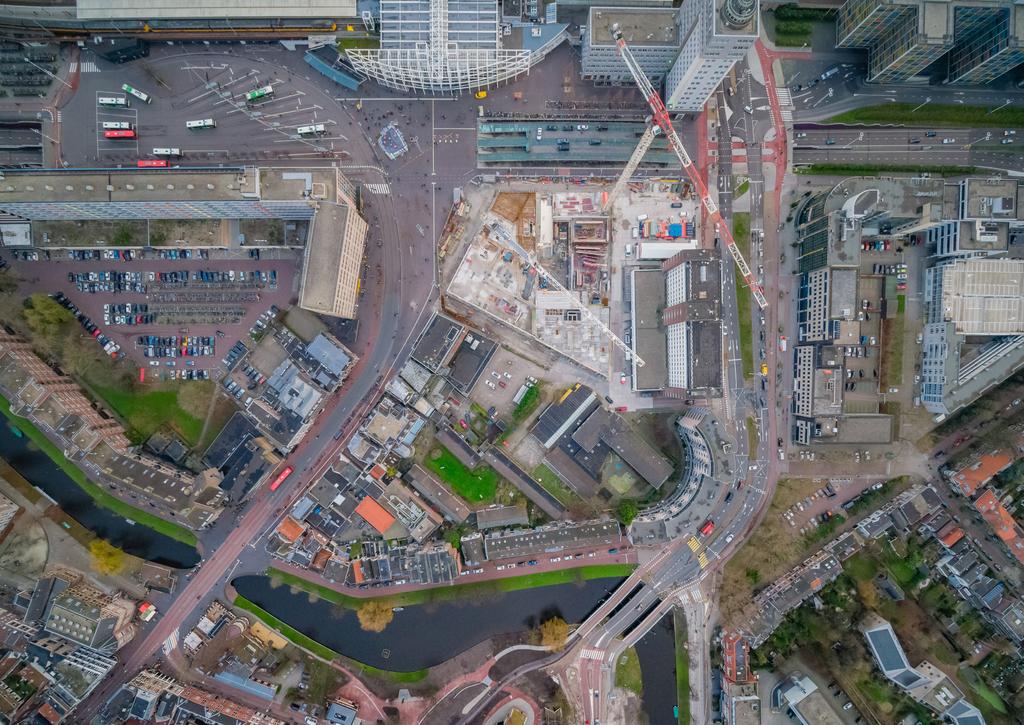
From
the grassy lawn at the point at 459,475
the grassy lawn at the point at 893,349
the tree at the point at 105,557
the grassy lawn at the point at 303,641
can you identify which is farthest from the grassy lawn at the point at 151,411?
the grassy lawn at the point at 893,349

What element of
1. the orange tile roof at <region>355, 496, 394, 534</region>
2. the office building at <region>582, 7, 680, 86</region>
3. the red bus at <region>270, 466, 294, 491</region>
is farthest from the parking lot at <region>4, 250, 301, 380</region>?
the office building at <region>582, 7, 680, 86</region>

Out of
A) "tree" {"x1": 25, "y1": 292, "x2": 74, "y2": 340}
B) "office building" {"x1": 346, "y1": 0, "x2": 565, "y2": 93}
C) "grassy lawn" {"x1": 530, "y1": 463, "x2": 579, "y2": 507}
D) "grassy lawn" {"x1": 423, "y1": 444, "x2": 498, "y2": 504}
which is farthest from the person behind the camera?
"grassy lawn" {"x1": 530, "y1": 463, "x2": 579, "y2": 507}

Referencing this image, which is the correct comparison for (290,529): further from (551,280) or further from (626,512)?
(551,280)

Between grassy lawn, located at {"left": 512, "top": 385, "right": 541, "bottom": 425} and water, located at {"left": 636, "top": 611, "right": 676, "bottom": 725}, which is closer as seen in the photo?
grassy lawn, located at {"left": 512, "top": 385, "right": 541, "bottom": 425}

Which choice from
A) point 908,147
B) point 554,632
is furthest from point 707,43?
point 554,632

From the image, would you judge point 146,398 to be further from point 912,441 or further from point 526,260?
point 912,441

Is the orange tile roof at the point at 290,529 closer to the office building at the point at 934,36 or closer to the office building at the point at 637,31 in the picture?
the office building at the point at 637,31

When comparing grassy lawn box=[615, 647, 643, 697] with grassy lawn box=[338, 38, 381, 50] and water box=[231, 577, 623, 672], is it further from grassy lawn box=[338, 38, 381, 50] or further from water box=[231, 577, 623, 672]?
→ grassy lawn box=[338, 38, 381, 50]
